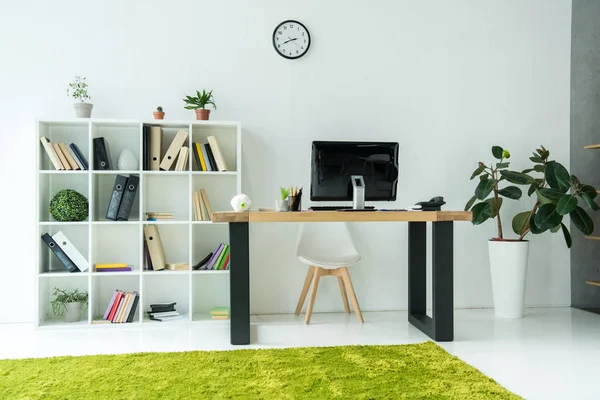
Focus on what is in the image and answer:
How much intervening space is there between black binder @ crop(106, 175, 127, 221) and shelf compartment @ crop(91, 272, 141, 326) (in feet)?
1.58

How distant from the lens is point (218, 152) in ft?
14.2

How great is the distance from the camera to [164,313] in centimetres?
430

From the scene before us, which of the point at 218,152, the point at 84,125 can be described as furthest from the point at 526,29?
the point at 84,125

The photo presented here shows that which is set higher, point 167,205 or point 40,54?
point 40,54

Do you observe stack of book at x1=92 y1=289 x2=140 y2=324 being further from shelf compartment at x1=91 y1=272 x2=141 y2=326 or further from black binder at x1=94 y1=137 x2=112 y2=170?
black binder at x1=94 y1=137 x2=112 y2=170

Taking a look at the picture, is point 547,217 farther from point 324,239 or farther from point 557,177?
point 324,239

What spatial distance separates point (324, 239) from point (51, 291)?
207cm

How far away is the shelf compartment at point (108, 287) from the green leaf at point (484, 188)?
2.67 metres

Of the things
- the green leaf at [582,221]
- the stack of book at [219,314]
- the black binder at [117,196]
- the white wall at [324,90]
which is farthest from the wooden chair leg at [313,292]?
the green leaf at [582,221]

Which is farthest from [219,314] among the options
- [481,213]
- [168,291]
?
[481,213]

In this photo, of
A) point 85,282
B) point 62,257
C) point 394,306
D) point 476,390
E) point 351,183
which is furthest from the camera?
point 394,306

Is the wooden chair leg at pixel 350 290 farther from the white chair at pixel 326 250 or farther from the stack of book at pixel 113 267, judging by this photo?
the stack of book at pixel 113 267

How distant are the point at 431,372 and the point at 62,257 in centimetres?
268

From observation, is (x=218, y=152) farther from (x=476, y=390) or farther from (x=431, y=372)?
(x=476, y=390)
